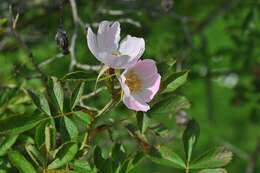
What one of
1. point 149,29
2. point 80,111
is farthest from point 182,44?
point 80,111

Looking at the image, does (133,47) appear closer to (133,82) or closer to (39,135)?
(133,82)

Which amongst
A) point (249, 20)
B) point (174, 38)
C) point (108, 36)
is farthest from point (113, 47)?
point (174, 38)

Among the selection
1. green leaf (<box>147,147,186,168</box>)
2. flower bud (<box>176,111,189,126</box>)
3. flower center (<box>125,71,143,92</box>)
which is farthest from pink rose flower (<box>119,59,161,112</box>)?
flower bud (<box>176,111,189,126</box>)

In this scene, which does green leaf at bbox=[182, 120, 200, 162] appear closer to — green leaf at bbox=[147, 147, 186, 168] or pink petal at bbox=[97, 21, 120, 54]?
green leaf at bbox=[147, 147, 186, 168]

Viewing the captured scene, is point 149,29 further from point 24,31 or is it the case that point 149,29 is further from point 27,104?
point 27,104

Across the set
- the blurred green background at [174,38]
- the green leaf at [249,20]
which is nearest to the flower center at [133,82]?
the blurred green background at [174,38]

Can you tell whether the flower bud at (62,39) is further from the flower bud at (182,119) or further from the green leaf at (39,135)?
the flower bud at (182,119)
